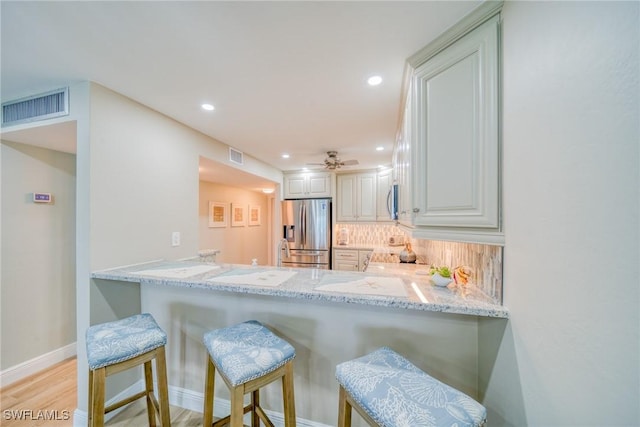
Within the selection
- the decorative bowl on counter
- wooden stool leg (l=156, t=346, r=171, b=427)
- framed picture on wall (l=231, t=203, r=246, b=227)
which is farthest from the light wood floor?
framed picture on wall (l=231, t=203, r=246, b=227)

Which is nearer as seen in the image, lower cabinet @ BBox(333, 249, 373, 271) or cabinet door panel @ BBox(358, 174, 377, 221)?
lower cabinet @ BBox(333, 249, 373, 271)

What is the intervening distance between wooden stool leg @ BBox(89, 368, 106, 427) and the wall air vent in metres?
1.72

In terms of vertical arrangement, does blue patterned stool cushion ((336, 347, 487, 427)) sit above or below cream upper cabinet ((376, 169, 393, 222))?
below

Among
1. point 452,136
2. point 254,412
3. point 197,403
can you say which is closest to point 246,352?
point 254,412

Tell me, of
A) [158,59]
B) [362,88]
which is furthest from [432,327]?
[158,59]

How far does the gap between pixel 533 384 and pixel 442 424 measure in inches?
14.6

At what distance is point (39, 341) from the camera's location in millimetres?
2217

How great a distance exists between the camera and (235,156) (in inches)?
126

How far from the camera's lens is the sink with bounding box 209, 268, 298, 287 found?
1.43 meters

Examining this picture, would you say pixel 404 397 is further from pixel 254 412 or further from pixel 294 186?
pixel 294 186

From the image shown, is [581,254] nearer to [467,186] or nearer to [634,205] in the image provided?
[634,205]

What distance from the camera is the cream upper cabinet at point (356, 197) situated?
15.0 feet

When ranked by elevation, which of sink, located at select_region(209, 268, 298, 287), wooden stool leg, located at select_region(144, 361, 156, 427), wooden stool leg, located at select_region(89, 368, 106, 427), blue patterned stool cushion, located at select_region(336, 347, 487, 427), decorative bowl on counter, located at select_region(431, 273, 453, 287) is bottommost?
wooden stool leg, located at select_region(144, 361, 156, 427)

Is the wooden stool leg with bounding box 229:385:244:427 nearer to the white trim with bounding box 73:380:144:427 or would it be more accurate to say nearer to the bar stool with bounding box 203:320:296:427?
the bar stool with bounding box 203:320:296:427
